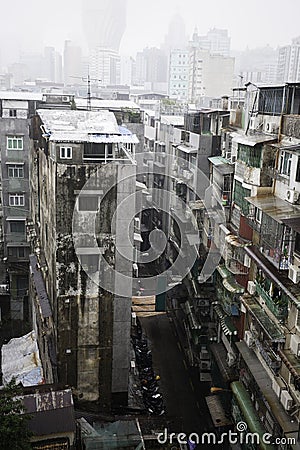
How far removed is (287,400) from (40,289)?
9412 millimetres

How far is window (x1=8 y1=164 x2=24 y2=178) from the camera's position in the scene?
2217 centimetres

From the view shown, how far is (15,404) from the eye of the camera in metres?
10.0

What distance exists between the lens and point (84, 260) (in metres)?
14.4

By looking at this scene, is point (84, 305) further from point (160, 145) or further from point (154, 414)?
point (160, 145)

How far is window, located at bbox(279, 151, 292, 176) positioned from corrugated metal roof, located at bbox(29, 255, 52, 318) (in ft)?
27.3

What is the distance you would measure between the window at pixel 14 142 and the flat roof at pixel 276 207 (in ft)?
41.4

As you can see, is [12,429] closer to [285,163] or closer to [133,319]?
[285,163]

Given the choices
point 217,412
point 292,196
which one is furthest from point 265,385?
point 292,196

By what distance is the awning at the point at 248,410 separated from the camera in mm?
12435

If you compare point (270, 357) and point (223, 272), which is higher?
point (223, 272)

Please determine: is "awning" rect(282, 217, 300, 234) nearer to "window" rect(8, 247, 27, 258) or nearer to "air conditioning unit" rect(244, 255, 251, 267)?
"air conditioning unit" rect(244, 255, 251, 267)

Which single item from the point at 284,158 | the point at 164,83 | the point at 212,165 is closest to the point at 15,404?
the point at 284,158

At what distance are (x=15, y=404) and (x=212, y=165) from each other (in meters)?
12.1
